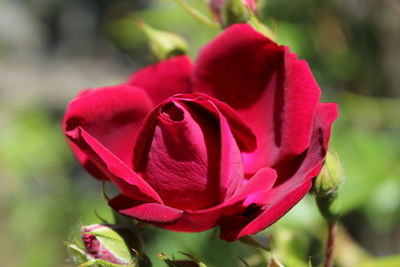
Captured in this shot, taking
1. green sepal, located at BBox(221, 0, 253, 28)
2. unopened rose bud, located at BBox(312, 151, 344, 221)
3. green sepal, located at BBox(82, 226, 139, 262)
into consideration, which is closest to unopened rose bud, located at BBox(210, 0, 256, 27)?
green sepal, located at BBox(221, 0, 253, 28)

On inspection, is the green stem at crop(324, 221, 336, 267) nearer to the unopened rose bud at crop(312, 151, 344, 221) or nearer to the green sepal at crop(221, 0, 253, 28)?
the unopened rose bud at crop(312, 151, 344, 221)

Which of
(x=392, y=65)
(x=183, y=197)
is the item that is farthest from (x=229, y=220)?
(x=392, y=65)

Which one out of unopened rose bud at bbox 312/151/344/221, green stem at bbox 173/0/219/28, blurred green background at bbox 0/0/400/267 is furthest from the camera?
blurred green background at bbox 0/0/400/267

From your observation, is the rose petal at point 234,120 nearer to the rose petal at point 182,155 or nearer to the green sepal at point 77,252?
the rose petal at point 182,155

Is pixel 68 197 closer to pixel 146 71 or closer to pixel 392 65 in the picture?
pixel 392 65

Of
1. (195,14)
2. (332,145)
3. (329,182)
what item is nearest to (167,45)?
(195,14)

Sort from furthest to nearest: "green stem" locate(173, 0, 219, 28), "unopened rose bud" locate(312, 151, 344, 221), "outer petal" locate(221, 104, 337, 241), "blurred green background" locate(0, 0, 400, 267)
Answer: "blurred green background" locate(0, 0, 400, 267) → "green stem" locate(173, 0, 219, 28) → "unopened rose bud" locate(312, 151, 344, 221) → "outer petal" locate(221, 104, 337, 241)
